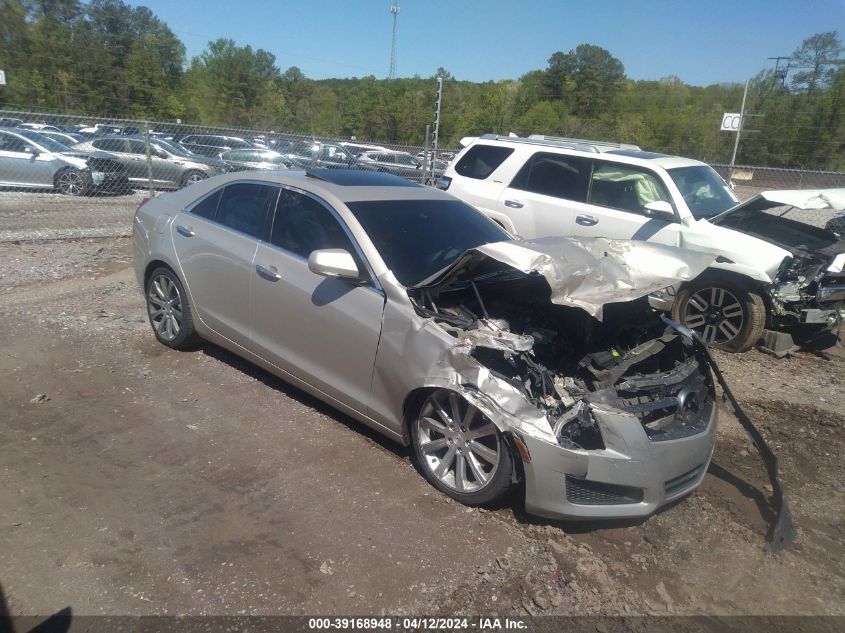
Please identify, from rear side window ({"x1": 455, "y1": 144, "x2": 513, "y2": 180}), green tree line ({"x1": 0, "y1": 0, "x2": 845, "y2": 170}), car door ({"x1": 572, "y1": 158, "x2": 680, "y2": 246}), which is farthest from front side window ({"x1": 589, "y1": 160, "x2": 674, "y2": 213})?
green tree line ({"x1": 0, "y1": 0, "x2": 845, "y2": 170})

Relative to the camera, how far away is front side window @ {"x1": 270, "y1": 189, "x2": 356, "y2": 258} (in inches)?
165

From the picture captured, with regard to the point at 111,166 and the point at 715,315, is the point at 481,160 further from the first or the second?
the point at 111,166

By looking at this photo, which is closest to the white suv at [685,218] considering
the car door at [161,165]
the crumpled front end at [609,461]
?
the crumpled front end at [609,461]

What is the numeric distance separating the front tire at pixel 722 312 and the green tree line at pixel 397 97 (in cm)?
3770

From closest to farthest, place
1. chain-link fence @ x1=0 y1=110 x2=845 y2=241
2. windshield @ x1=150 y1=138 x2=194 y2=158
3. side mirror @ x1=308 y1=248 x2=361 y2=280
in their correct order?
side mirror @ x1=308 y1=248 x2=361 y2=280 → chain-link fence @ x1=0 y1=110 x2=845 y2=241 → windshield @ x1=150 y1=138 x2=194 y2=158

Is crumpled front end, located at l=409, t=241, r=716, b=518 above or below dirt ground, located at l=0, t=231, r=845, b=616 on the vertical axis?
above

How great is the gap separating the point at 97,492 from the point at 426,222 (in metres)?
2.66

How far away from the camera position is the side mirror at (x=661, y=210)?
6.81 meters

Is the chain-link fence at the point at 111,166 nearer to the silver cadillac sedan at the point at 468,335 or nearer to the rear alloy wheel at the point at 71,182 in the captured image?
the rear alloy wheel at the point at 71,182

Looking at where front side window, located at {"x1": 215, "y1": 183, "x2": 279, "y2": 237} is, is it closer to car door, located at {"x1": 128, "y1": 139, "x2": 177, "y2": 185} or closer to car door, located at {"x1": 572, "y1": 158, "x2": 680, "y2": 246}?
car door, located at {"x1": 572, "y1": 158, "x2": 680, "y2": 246}

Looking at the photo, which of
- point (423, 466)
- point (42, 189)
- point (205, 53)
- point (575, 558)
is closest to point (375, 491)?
point (423, 466)

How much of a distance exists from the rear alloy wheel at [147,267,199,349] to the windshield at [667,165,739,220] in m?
5.40

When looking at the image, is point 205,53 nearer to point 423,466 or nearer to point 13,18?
point 13,18

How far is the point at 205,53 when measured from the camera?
220 ft
